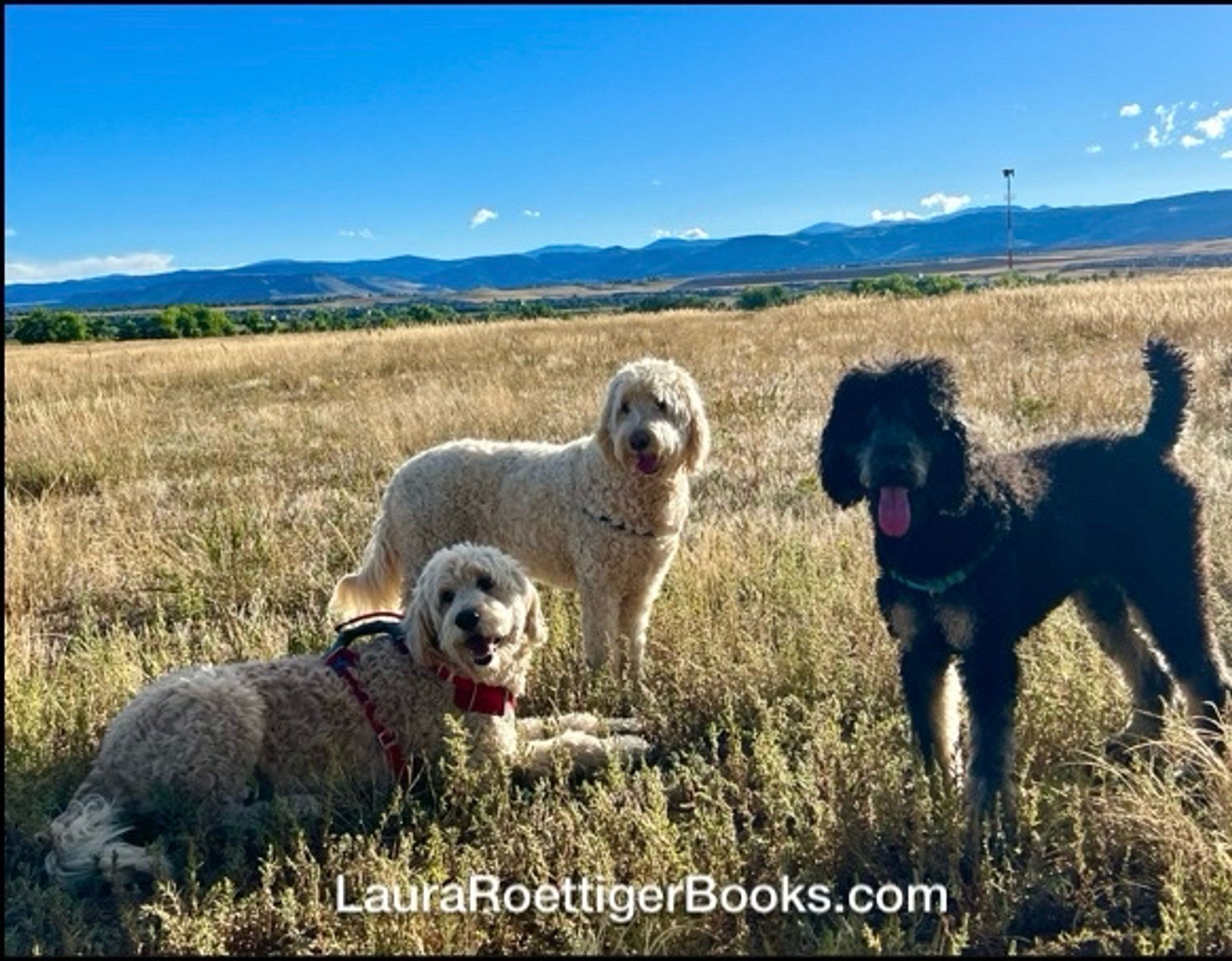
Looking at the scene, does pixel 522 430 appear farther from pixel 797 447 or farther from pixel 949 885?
pixel 949 885

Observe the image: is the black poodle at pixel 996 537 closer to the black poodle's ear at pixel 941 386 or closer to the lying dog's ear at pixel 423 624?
the black poodle's ear at pixel 941 386

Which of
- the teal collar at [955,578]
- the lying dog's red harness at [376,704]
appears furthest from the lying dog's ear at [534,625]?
the teal collar at [955,578]

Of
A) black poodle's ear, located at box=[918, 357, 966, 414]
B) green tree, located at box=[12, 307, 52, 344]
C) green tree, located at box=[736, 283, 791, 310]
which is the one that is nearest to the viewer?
black poodle's ear, located at box=[918, 357, 966, 414]

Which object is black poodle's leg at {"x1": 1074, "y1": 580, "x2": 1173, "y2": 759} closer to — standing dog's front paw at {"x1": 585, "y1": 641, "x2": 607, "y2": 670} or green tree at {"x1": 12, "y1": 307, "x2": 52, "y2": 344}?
standing dog's front paw at {"x1": 585, "y1": 641, "x2": 607, "y2": 670}

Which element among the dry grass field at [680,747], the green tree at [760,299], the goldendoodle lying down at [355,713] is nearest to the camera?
the dry grass field at [680,747]

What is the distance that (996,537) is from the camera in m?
3.90

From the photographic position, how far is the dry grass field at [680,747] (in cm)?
322

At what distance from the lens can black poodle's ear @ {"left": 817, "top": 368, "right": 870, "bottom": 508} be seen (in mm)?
4160

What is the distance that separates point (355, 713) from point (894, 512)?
2549 mm

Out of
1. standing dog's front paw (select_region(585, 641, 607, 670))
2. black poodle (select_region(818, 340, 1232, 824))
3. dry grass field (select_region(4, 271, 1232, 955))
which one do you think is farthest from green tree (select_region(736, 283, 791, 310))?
black poodle (select_region(818, 340, 1232, 824))

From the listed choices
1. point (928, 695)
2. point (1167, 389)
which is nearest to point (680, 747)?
point (928, 695)

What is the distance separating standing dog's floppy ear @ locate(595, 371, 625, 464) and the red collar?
69.5 inches

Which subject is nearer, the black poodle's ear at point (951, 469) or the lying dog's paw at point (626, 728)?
the black poodle's ear at point (951, 469)

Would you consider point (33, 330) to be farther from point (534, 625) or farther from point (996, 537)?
point (996, 537)
